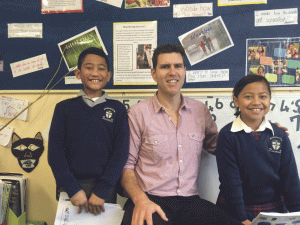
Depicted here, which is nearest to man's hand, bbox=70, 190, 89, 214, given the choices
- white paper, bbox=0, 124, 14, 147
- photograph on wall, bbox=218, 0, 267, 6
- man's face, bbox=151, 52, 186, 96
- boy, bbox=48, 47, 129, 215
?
boy, bbox=48, 47, 129, 215

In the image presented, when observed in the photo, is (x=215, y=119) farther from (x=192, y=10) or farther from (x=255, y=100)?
(x=192, y=10)

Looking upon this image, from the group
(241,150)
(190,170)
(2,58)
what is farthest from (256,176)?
(2,58)

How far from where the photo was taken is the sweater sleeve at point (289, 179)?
1062 millimetres

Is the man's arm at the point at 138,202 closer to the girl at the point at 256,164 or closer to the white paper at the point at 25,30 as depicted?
the girl at the point at 256,164

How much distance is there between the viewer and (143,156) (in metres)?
1.24

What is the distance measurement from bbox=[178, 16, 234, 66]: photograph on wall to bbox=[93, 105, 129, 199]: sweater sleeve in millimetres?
615

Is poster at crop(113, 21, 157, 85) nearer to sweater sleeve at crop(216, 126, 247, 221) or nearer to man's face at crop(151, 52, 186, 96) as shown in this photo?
man's face at crop(151, 52, 186, 96)

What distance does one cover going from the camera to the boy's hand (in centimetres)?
106

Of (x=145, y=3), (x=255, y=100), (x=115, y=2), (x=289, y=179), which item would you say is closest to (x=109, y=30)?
(x=115, y=2)

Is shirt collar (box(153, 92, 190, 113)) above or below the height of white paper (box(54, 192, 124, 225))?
above

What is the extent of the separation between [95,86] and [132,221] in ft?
2.21

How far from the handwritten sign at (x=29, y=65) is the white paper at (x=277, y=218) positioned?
1.54 m

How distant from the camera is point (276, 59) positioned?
55.5 inches

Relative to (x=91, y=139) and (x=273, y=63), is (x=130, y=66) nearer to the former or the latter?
(x=91, y=139)
